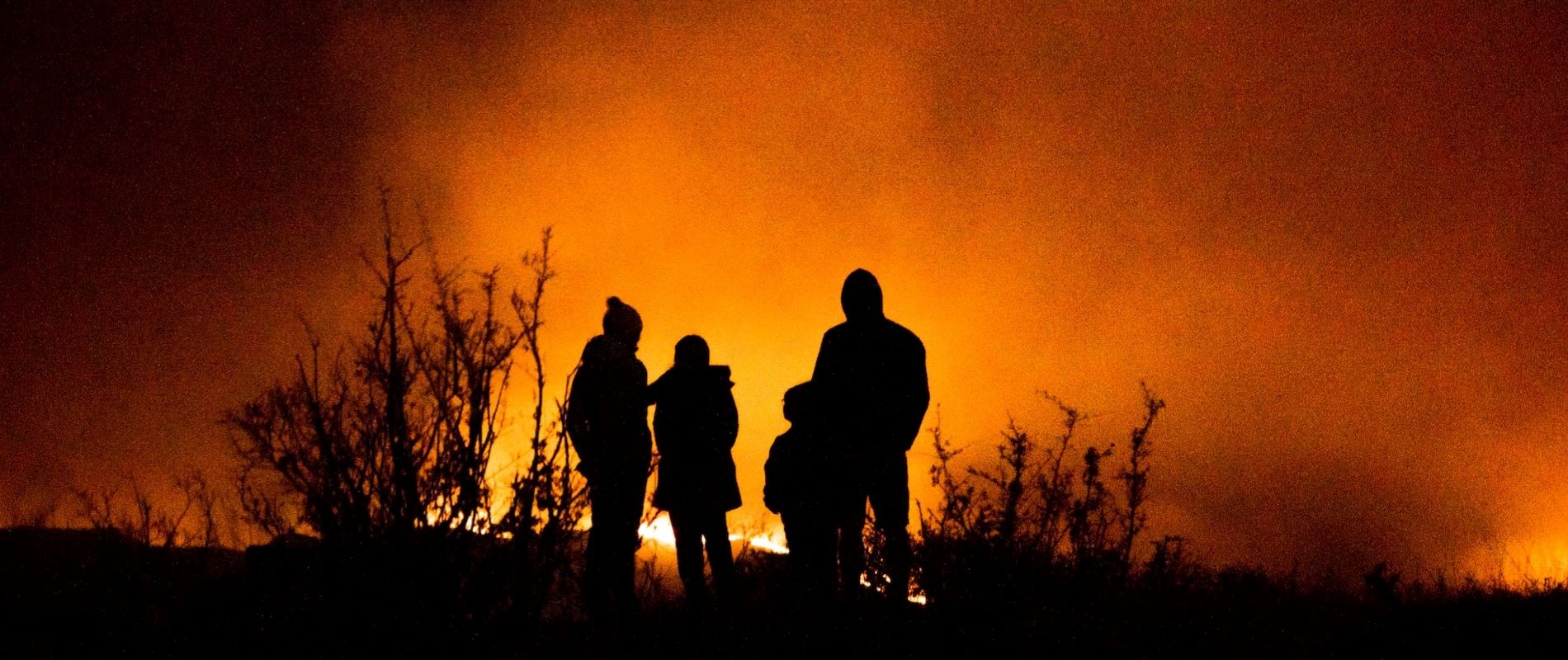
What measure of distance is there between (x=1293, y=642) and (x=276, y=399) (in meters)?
4.66

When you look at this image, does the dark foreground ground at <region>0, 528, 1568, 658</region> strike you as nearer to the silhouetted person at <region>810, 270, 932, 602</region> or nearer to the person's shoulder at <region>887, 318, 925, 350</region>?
the silhouetted person at <region>810, 270, 932, 602</region>

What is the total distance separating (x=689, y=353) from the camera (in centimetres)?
553

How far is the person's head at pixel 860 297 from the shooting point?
16.2 ft

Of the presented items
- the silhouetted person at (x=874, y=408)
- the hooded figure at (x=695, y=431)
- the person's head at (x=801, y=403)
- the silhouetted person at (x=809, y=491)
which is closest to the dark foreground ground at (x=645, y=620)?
the silhouetted person at (x=809, y=491)

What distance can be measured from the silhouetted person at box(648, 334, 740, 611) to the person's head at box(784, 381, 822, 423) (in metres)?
0.55

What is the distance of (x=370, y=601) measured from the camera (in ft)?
12.0

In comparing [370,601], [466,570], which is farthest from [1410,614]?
[370,601]

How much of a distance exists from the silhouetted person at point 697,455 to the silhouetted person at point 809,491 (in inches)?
15.3

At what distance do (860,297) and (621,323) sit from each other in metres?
1.43

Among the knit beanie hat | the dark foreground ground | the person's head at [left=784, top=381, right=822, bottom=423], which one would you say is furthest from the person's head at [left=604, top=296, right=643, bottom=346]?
the dark foreground ground

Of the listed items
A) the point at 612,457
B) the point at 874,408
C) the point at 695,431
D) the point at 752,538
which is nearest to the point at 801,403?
the point at 874,408

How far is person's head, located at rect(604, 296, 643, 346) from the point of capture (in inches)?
212

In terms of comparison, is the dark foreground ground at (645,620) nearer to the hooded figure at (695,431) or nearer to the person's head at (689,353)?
the hooded figure at (695,431)

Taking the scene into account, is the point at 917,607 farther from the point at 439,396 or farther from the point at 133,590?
the point at 133,590
